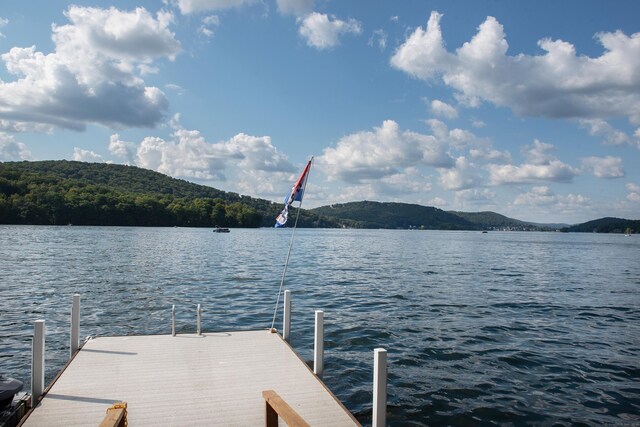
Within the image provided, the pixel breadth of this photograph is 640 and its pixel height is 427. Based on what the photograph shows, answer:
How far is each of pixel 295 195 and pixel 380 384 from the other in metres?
6.84

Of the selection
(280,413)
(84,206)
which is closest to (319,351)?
(280,413)

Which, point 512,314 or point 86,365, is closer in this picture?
point 86,365

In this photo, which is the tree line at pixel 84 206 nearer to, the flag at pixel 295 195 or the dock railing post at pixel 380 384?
the flag at pixel 295 195

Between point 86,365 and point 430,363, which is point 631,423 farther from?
point 86,365

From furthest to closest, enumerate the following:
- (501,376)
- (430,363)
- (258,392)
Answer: (430,363) → (501,376) → (258,392)

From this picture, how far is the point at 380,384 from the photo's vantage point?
694 cm

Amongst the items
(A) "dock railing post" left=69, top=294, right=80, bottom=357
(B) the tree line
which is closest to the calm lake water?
(A) "dock railing post" left=69, top=294, right=80, bottom=357

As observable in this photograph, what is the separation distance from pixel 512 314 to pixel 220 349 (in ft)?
51.0

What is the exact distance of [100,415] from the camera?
23.6 feet

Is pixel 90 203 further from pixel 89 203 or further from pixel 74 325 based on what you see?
pixel 74 325

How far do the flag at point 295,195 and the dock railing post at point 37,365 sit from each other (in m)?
6.06

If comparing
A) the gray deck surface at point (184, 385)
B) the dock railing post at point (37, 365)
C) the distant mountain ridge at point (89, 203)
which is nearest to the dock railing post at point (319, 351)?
the gray deck surface at point (184, 385)

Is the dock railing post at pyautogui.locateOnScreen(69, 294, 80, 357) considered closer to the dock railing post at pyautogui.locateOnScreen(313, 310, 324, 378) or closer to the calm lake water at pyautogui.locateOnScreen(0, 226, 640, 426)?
the calm lake water at pyautogui.locateOnScreen(0, 226, 640, 426)

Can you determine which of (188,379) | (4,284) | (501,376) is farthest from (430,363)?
(4,284)
